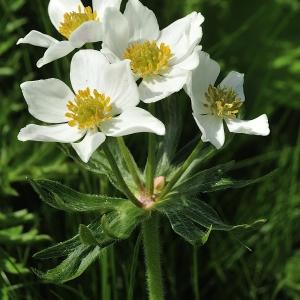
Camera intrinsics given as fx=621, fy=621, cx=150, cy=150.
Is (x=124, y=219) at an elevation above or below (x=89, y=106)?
below

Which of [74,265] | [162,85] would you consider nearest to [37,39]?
[162,85]

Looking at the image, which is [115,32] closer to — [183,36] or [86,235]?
[183,36]

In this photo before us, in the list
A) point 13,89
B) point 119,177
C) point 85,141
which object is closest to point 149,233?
point 119,177

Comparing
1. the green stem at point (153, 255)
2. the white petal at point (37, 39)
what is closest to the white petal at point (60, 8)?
the white petal at point (37, 39)

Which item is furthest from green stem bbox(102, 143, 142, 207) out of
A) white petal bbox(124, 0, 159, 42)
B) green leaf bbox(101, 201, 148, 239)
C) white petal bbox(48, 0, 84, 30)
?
white petal bbox(48, 0, 84, 30)

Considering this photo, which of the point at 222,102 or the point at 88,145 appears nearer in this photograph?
the point at 88,145

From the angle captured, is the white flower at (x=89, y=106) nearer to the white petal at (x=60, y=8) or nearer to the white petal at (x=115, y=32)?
the white petal at (x=115, y=32)

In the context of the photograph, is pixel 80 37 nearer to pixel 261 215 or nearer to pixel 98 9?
pixel 98 9
